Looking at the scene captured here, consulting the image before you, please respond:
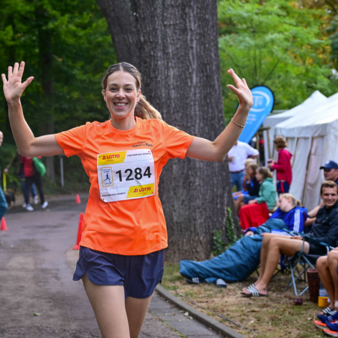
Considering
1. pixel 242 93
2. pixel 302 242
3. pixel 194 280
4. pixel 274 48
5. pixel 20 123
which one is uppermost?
pixel 274 48

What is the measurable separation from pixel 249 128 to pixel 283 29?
459 inches

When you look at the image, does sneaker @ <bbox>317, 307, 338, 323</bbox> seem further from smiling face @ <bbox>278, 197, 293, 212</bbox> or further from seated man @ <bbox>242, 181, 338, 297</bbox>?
smiling face @ <bbox>278, 197, 293, 212</bbox>

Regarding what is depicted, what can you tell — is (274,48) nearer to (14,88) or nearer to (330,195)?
(330,195)

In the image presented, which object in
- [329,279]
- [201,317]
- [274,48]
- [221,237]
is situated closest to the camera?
[329,279]

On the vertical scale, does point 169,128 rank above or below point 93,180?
above

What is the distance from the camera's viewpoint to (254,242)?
24.7 ft

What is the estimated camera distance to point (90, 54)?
86.8 ft

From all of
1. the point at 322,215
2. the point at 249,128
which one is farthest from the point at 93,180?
the point at 249,128

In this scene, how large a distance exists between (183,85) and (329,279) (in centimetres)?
371

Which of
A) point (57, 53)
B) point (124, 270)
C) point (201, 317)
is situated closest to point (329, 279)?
point (201, 317)

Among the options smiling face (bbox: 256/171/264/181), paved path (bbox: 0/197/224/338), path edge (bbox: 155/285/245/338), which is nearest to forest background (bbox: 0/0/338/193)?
paved path (bbox: 0/197/224/338)

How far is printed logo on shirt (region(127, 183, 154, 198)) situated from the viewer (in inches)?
134

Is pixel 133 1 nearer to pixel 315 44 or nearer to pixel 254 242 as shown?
pixel 254 242

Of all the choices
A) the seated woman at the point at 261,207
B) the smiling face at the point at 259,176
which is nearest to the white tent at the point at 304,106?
the smiling face at the point at 259,176
